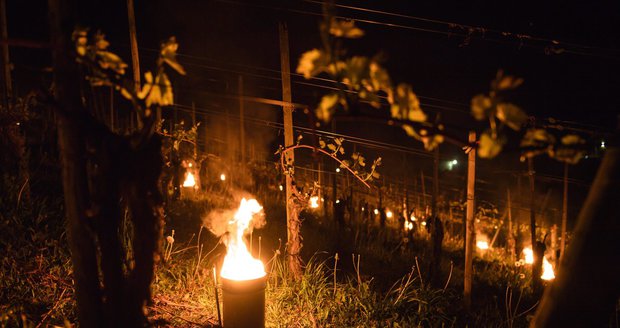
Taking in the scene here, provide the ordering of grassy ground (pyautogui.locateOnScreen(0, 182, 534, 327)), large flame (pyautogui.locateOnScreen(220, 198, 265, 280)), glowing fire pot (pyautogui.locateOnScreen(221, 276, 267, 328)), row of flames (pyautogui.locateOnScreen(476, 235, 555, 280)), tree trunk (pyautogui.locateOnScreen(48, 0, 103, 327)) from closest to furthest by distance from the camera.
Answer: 1. tree trunk (pyautogui.locateOnScreen(48, 0, 103, 327))
2. glowing fire pot (pyautogui.locateOnScreen(221, 276, 267, 328))
3. large flame (pyautogui.locateOnScreen(220, 198, 265, 280))
4. grassy ground (pyautogui.locateOnScreen(0, 182, 534, 327))
5. row of flames (pyautogui.locateOnScreen(476, 235, 555, 280))

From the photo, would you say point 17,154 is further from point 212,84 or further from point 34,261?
point 212,84

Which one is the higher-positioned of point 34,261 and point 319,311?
point 34,261

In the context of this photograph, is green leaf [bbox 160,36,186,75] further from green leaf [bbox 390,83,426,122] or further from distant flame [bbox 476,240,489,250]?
distant flame [bbox 476,240,489,250]

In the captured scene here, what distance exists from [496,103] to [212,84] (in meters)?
13.8

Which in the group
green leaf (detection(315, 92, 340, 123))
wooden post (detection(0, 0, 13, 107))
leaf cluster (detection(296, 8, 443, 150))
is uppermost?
wooden post (detection(0, 0, 13, 107))

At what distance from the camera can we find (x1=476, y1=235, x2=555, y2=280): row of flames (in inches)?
353

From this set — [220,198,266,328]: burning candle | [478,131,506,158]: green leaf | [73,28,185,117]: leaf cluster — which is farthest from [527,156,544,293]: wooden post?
[73,28,185,117]: leaf cluster

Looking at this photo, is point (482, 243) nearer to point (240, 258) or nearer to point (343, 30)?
point (240, 258)

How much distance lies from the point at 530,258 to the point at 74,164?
10.8 m

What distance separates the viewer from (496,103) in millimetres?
2033

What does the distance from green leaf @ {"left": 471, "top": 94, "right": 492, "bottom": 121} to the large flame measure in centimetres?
294

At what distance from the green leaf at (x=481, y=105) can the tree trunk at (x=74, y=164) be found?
2429mm

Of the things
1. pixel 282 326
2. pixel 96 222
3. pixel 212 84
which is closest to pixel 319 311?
pixel 282 326

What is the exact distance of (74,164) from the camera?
3.06m
